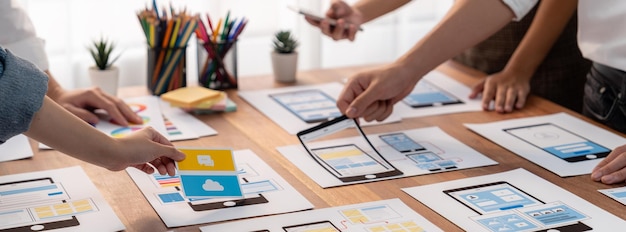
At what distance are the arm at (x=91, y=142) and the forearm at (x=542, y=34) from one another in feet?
3.14

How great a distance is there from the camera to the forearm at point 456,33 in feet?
6.07

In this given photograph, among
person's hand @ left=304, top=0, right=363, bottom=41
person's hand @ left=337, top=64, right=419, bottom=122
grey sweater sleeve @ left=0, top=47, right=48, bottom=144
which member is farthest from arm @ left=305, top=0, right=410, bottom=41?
grey sweater sleeve @ left=0, top=47, right=48, bottom=144

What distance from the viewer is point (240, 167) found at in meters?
1.65

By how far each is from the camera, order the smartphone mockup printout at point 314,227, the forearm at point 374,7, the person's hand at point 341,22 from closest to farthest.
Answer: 1. the smartphone mockup printout at point 314,227
2. the person's hand at point 341,22
3. the forearm at point 374,7

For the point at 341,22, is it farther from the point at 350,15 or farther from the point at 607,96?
the point at 607,96

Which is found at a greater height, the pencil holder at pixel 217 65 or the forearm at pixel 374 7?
the forearm at pixel 374 7

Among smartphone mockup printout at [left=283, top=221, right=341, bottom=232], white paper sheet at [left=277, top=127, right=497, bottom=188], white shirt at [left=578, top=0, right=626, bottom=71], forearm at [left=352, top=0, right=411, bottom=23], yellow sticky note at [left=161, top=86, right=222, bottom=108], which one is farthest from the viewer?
forearm at [left=352, top=0, right=411, bottom=23]

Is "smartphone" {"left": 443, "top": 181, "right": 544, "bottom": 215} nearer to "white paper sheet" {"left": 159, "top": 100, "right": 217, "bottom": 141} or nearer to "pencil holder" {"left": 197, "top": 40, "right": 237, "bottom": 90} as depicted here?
"white paper sheet" {"left": 159, "top": 100, "right": 217, "bottom": 141}

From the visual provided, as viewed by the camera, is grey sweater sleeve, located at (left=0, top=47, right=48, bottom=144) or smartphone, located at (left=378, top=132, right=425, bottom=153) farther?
smartphone, located at (left=378, top=132, right=425, bottom=153)

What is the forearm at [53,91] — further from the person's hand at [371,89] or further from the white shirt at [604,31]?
the white shirt at [604,31]

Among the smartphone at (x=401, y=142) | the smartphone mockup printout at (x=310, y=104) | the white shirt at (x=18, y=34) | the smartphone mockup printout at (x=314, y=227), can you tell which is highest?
the white shirt at (x=18, y=34)

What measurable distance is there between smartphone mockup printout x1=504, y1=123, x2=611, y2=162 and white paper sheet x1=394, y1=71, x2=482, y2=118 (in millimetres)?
163

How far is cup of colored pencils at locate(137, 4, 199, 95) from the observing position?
2.05 meters

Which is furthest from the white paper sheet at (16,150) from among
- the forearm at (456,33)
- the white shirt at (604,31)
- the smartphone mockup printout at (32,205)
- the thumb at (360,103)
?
the white shirt at (604,31)
